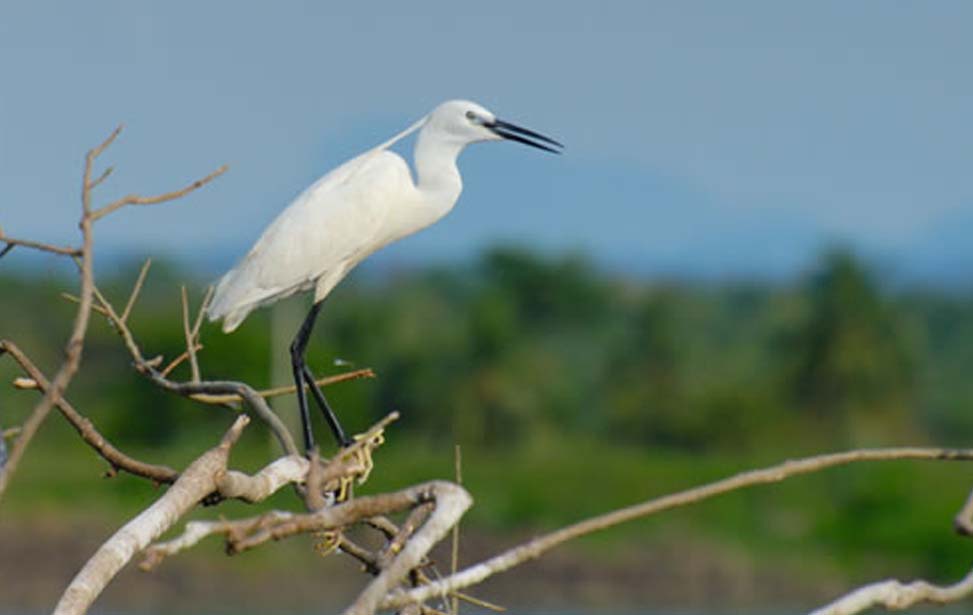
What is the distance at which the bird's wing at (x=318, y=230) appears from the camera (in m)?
5.33

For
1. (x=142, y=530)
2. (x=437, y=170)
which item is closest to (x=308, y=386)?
(x=437, y=170)

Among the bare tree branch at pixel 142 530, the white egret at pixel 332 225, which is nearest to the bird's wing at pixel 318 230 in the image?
the white egret at pixel 332 225

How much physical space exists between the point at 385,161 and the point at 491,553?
21425 mm

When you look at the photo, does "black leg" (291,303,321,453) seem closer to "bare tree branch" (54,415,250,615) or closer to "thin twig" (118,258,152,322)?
"thin twig" (118,258,152,322)

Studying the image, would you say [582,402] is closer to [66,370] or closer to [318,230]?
[318,230]

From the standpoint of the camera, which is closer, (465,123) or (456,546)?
(456,546)

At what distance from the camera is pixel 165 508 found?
2.85 meters

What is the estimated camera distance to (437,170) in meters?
5.15

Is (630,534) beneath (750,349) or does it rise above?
beneath

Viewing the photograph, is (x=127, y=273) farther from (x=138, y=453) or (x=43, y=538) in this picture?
(x=43, y=538)

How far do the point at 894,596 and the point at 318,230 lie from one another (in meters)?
3.11

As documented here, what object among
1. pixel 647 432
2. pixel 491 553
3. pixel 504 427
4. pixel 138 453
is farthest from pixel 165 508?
pixel 647 432

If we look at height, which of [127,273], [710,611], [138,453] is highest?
A: [127,273]

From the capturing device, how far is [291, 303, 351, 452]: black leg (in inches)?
192
